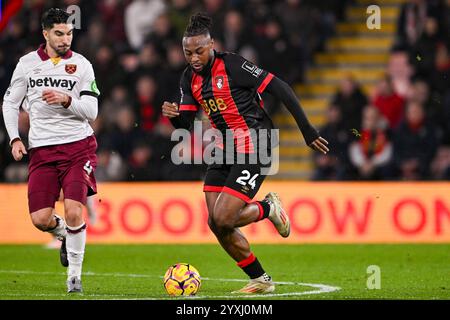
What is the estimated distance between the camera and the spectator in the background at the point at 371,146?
53.9 feet

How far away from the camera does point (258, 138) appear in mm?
9609

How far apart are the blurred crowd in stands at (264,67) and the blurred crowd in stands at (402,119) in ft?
0.05

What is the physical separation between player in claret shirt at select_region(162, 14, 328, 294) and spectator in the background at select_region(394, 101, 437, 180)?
6977 millimetres

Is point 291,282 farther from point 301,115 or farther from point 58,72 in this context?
point 58,72

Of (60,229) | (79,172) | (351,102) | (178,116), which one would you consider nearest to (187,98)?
(178,116)

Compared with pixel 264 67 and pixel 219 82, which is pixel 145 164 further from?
pixel 219 82

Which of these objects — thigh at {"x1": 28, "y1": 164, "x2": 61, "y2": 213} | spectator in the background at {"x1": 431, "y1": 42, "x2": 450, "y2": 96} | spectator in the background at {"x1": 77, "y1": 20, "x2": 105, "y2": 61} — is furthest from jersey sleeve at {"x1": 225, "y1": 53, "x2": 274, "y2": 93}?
spectator in the background at {"x1": 77, "y1": 20, "x2": 105, "y2": 61}

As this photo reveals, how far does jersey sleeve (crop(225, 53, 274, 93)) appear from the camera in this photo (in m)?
9.46

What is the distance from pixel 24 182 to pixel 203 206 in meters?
3.07

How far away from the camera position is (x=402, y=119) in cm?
1681

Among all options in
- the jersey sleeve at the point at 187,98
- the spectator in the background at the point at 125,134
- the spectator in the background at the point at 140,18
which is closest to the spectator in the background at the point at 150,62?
the spectator in the background at the point at 140,18

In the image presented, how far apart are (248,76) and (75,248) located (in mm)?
2060

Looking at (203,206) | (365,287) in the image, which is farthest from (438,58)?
(365,287)
